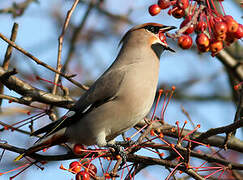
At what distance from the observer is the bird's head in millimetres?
4432

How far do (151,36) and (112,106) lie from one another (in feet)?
3.30

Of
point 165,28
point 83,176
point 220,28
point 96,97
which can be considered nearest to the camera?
point 83,176

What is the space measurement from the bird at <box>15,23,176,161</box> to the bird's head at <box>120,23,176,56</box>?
0.04ft

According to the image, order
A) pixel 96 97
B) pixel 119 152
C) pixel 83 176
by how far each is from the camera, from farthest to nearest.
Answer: pixel 96 97 < pixel 119 152 < pixel 83 176

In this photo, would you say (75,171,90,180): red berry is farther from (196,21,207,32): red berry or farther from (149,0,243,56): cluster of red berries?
(196,21,207,32): red berry

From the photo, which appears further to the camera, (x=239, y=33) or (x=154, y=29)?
(x=154, y=29)

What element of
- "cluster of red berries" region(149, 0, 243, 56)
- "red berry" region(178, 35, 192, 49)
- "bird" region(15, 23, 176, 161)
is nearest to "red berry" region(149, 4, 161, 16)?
"cluster of red berries" region(149, 0, 243, 56)

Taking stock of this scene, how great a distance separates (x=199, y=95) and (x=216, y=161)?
4.65 m

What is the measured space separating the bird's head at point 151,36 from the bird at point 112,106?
13mm

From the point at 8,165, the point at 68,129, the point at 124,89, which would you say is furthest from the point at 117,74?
the point at 8,165

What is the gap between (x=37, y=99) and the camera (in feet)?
13.4

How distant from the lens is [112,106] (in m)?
4.03

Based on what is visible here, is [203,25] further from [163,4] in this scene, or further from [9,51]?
[9,51]

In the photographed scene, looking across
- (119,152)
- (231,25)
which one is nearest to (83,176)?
(119,152)
